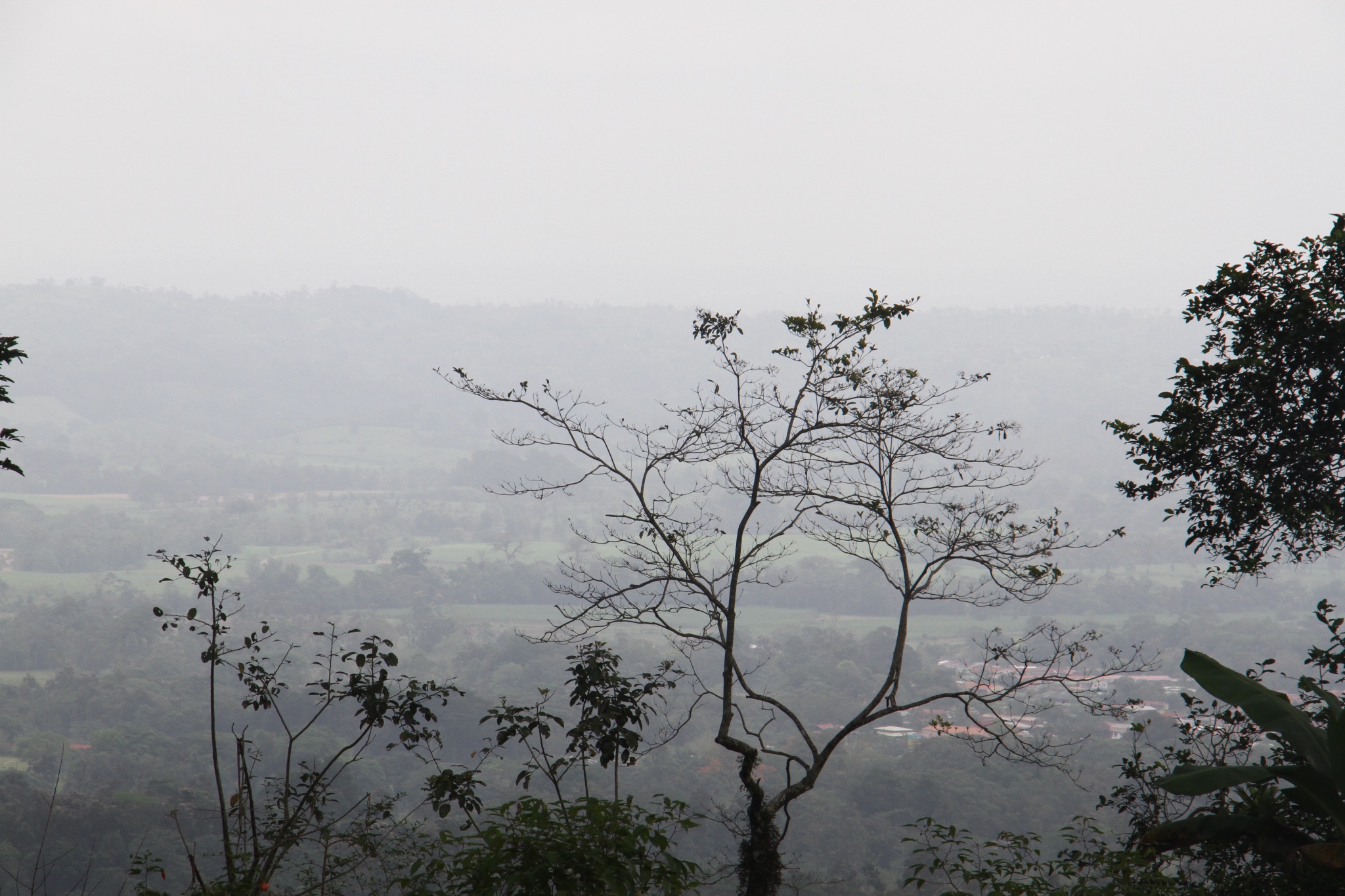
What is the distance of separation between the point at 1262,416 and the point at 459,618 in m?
61.5

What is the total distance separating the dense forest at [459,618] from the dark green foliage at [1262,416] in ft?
3.23

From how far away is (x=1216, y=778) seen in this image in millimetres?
4113

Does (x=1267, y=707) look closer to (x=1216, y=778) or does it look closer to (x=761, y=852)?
(x=1216, y=778)

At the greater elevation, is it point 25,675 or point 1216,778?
point 1216,778

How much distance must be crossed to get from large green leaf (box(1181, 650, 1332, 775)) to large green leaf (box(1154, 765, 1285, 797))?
16 centimetres

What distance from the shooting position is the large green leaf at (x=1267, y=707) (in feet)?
13.3

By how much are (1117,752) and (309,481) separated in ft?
307

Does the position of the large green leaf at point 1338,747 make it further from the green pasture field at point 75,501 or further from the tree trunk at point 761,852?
the green pasture field at point 75,501

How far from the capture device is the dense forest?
5.34 m

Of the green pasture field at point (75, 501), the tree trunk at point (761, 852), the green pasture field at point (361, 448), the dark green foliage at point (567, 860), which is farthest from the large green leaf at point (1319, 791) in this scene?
the green pasture field at point (361, 448)

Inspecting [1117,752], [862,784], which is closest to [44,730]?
[862,784]

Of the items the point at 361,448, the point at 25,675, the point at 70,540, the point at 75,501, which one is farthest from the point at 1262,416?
the point at 361,448

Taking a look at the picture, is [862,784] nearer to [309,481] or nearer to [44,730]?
[44,730]

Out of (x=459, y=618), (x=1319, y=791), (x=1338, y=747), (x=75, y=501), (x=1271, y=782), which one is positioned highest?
→ (x=1338, y=747)
